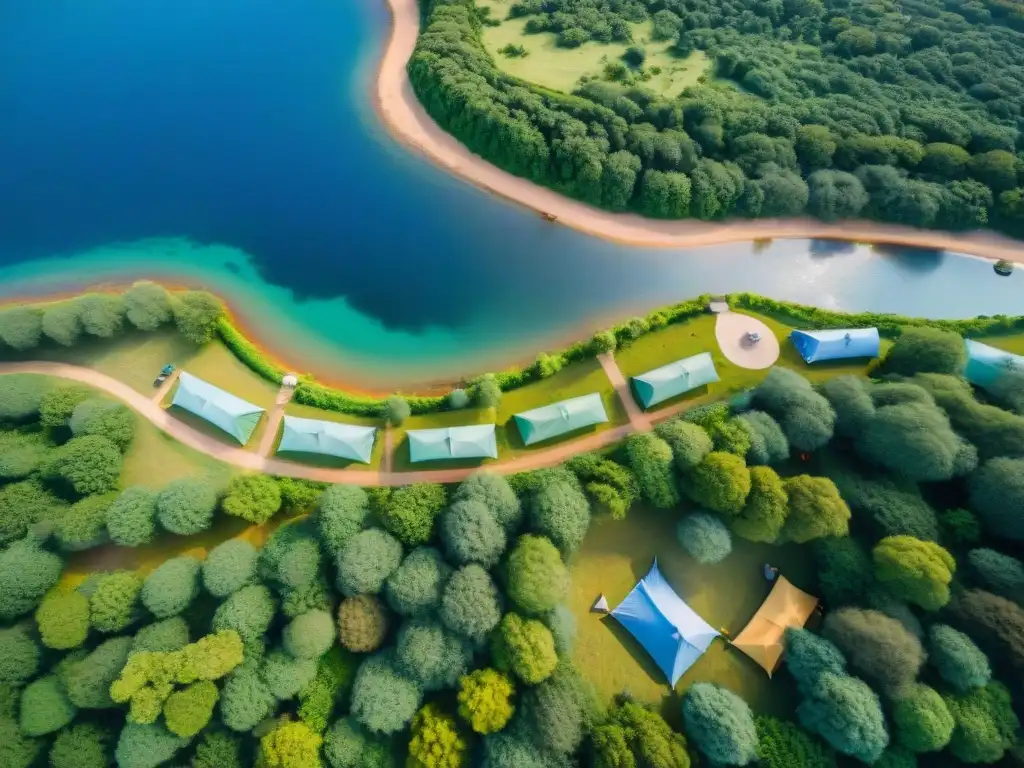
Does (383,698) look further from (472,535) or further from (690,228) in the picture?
(690,228)

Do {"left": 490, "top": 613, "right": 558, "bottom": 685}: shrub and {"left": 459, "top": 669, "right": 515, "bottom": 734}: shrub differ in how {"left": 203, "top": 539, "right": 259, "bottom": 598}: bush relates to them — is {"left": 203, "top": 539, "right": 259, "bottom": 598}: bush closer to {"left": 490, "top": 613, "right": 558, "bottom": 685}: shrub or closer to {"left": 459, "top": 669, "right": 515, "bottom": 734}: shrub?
{"left": 459, "top": 669, "right": 515, "bottom": 734}: shrub

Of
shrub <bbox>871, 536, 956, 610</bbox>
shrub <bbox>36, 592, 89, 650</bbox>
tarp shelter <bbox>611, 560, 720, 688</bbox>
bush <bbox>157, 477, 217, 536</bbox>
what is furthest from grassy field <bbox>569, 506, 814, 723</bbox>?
shrub <bbox>36, 592, 89, 650</bbox>

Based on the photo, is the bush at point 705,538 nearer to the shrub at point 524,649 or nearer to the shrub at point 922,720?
the shrub at point 524,649

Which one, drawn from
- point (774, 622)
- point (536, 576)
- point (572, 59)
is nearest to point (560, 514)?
point (536, 576)

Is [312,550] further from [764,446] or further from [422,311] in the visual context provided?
[764,446]

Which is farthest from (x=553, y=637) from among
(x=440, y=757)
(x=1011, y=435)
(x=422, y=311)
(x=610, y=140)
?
(x=610, y=140)

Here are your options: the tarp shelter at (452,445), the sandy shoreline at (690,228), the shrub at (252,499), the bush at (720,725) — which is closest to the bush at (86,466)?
the shrub at (252,499)

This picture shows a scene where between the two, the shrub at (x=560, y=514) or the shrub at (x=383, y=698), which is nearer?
the shrub at (x=383, y=698)
